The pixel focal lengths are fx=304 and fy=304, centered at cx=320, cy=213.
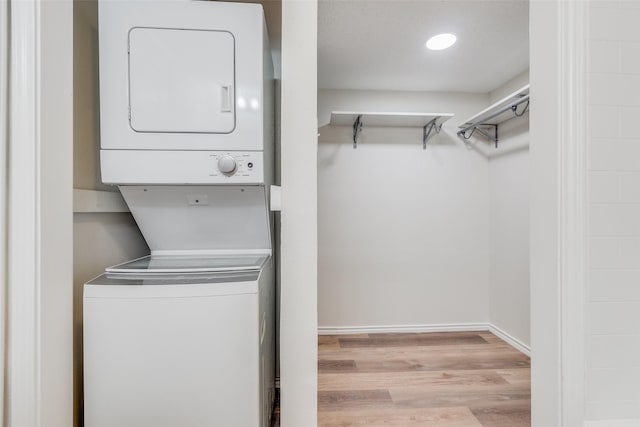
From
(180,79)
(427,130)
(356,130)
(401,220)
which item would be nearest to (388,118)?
(356,130)

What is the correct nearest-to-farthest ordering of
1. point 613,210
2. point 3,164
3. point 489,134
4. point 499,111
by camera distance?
point 3,164 → point 613,210 → point 499,111 → point 489,134

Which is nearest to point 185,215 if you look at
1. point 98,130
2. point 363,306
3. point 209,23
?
point 98,130

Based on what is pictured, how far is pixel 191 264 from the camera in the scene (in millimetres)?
1286

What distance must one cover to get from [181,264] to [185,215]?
251mm

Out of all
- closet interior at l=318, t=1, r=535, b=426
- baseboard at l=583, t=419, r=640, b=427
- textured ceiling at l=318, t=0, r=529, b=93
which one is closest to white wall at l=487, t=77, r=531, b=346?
closet interior at l=318, t=1, r=535, b=426

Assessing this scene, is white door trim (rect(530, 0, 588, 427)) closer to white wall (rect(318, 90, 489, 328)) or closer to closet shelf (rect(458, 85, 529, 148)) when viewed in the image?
closet shelf (rect(458, 85, 529, 148))

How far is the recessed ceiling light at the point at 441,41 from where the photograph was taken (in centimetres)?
199

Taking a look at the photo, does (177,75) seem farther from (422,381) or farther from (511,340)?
(511,340)

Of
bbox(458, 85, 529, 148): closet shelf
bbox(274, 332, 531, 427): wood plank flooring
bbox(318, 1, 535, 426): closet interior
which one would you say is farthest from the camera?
bbox(318, 1, 535, 426): closet interior

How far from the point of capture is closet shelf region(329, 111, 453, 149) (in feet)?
8.16

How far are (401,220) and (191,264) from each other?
6.77 ft

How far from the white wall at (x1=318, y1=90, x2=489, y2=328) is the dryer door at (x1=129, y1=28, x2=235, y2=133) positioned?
1632 millimetres

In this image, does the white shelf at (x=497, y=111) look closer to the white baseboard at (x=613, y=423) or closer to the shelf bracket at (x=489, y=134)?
the shelf bracket at (x=489, y=134)

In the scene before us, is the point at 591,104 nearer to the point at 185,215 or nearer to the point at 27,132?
the point at 185,215
